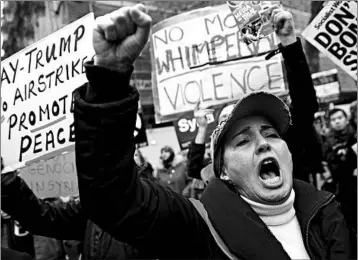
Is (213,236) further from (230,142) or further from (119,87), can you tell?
(119,87)

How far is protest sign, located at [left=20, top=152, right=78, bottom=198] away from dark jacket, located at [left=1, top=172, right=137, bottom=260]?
3.85 feet

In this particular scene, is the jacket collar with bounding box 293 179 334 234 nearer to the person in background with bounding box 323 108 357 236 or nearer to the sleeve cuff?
the sleeve cuff

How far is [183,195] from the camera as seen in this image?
174cm

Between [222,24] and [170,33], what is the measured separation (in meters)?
0.40

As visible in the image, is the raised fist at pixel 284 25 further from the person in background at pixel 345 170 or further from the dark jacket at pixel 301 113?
the person in background at pixel 345 170

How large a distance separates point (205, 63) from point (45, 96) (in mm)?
1346

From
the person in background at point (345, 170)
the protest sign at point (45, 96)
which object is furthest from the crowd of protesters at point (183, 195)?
the person in background at point (345, 170)

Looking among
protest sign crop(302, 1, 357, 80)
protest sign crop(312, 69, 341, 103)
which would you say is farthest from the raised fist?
protest sign crop(312, 69, 341, 103)

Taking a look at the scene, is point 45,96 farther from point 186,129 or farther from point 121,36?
point 121,36

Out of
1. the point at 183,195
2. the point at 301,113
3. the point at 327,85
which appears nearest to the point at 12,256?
the point at 183,195

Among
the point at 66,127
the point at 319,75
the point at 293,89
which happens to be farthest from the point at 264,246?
the point at 319,75

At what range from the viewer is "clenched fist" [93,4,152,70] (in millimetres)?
1195

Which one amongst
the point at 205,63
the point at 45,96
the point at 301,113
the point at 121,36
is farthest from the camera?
the point at 205,63

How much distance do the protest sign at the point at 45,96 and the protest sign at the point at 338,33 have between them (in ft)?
5.25
